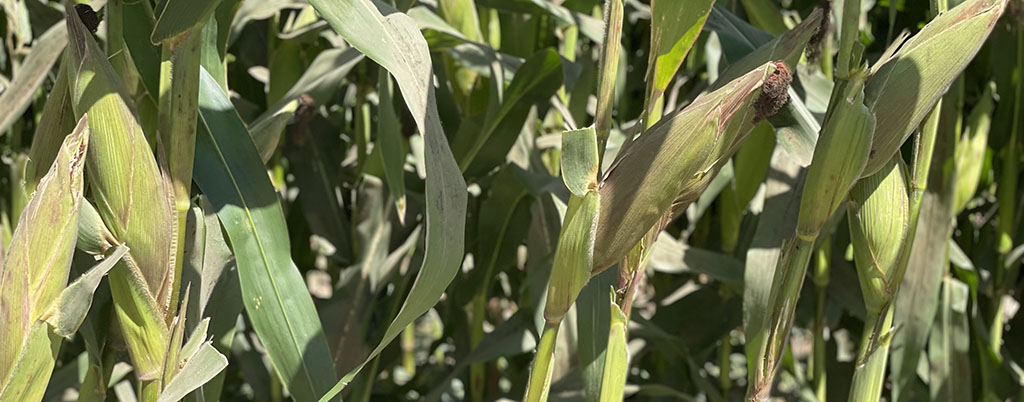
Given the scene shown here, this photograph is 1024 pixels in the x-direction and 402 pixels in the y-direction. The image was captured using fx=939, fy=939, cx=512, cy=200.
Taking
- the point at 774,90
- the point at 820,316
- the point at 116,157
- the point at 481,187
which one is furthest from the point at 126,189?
the point at 820,316

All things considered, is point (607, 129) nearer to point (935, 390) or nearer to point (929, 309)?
point (929, 309)

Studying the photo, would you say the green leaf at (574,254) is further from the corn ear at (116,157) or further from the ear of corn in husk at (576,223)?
the corn ear at (116,157)

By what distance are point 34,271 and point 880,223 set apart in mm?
466

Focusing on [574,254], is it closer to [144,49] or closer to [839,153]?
[839,153]

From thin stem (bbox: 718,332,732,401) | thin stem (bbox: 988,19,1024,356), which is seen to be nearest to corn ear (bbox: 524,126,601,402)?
thin stem (bbox: 718,332,732,401)

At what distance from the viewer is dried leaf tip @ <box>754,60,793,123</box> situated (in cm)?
48

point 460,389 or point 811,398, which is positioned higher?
point 811,398

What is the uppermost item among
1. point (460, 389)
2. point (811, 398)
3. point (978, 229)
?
point (978, 229)

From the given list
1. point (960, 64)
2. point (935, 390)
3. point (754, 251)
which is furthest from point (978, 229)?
point (960, 64)

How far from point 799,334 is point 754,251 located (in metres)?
1.61

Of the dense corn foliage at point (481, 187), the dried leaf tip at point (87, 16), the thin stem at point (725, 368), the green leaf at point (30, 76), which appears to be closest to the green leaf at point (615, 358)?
the dense corn foliage at point (481, 187)

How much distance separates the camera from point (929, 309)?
0.89 meters

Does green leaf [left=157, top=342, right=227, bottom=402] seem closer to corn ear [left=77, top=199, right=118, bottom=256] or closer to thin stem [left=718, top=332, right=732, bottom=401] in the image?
corn ear [left=77, top=199, right=118, bottom=256]

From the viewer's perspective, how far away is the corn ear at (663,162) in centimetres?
48
